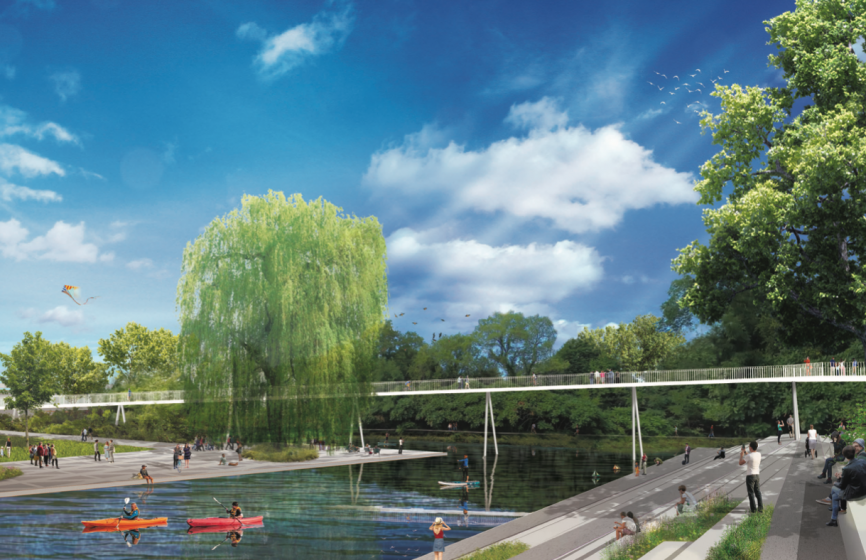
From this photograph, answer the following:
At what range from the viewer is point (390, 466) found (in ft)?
122

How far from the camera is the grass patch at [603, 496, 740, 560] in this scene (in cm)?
1253

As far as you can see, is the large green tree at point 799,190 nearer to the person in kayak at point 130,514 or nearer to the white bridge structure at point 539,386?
the person in kayak at point 130,514

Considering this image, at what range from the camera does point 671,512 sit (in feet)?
61.2

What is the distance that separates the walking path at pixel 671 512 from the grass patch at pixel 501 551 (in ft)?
0.84

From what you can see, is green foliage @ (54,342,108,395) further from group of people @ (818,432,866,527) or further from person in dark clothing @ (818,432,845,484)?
group of people @ (818,432,866,527)

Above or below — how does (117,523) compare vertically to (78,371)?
below

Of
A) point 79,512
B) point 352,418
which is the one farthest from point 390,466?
point 79,512

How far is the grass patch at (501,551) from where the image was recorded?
1346 cm

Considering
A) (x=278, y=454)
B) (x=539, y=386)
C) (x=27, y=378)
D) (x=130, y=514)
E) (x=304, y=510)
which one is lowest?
(x=278, y=454)

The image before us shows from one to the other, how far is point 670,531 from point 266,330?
76.9ft

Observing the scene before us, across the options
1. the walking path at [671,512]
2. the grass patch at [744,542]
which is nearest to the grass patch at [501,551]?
the walking path at [671,512]

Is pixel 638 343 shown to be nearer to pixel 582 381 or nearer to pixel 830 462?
pixel 582 381

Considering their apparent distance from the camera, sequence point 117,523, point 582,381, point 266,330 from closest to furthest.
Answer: point 117,523 < point 266,330 < point 582,381

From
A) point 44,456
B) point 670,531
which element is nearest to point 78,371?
point 44,456
